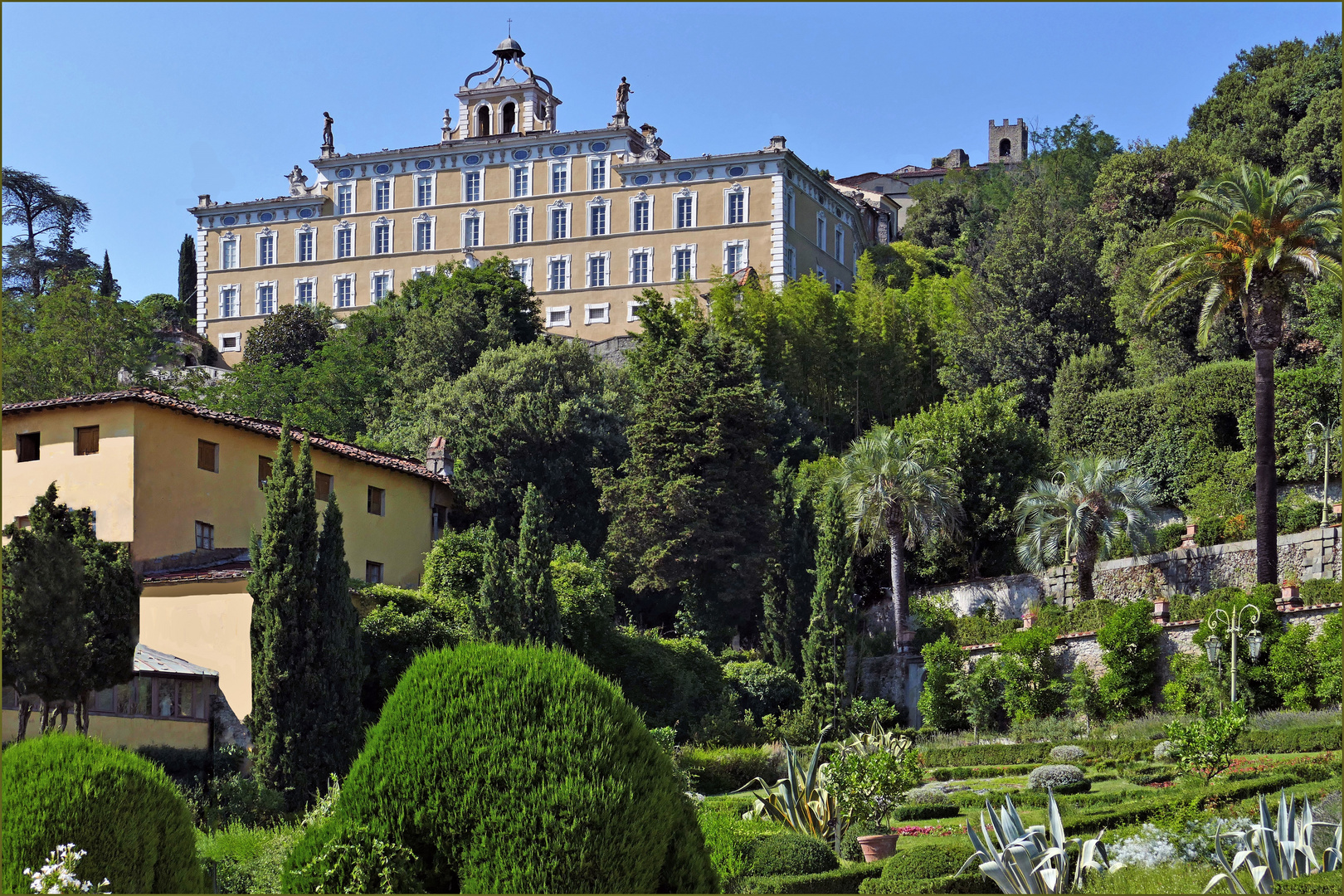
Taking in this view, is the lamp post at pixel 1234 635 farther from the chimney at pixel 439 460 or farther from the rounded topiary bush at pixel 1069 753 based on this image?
the chimney at pixel 439 460

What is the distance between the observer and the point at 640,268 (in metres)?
72.6

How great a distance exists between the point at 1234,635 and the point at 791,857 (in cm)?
1649

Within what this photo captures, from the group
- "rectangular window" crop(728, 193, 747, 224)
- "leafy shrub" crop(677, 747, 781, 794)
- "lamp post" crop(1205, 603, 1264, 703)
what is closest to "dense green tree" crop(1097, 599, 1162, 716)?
"lamp post" crop(1205, 603, 1264, 703)

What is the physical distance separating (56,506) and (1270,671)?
83.2 feet

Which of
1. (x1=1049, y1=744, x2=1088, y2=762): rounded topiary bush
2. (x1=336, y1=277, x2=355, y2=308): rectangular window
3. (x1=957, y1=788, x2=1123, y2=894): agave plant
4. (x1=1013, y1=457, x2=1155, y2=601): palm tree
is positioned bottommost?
(x1=1049, y1=744, x2=1088, y2=762): rounded topiary bush

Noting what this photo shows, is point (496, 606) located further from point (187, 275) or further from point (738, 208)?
point (187, 275)

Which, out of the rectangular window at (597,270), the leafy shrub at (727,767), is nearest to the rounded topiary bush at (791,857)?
the leafy shrub at (727,767)

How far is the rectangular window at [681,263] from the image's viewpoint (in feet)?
236

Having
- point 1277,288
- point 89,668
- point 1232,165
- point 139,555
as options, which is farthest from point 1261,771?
point 1232,165

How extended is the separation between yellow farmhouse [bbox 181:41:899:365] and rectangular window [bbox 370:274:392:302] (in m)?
0.10

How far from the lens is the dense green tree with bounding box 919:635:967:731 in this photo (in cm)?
3834

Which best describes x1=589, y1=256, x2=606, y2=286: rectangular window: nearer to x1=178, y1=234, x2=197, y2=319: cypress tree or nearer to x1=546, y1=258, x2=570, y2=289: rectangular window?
x1=546, y1=258, x2=570, y2=289: rectangular window

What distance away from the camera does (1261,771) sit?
Answer: 25047mm

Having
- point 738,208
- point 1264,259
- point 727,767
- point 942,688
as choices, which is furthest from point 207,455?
point 738,208
